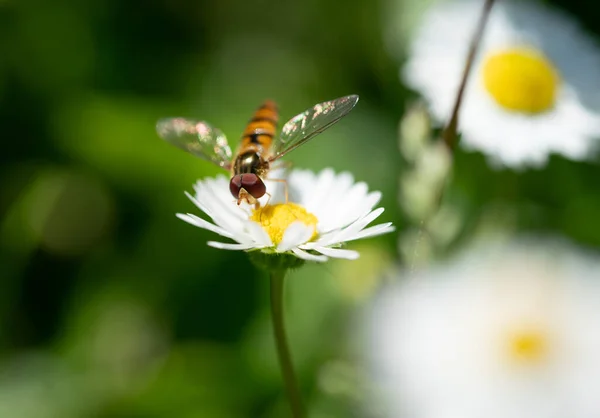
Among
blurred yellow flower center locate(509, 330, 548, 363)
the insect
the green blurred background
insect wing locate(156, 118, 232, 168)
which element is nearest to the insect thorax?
the insect

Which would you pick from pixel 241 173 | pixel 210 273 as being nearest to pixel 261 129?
pixel 241 173

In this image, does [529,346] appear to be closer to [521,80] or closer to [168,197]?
[521,80]

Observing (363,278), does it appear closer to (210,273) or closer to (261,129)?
(261,129)

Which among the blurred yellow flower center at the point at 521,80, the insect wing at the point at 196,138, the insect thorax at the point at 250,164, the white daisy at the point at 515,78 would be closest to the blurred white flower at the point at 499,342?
the insect thorax at the point at 250,164

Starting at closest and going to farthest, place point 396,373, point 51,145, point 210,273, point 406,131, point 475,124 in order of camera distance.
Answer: point 396,373, point 406,131, point 475,124, point 210,273, point 51,145

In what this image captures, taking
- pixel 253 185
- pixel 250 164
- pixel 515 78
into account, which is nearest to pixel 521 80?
pixel 515 78
